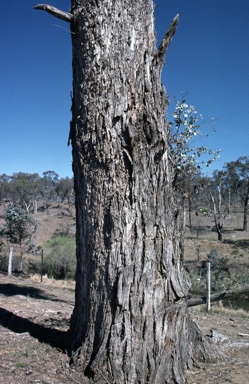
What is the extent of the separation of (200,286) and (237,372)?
17.3 m

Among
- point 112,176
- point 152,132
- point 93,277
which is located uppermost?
point 152,132

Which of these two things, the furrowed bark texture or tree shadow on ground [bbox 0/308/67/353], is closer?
the furrowed bark texture

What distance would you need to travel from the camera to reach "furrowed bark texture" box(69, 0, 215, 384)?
3.71 metres

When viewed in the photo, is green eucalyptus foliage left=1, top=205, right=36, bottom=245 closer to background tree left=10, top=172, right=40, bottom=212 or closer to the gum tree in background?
the gum tree in background

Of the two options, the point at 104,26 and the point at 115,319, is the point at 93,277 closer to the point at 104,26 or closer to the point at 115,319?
the point at 115,319

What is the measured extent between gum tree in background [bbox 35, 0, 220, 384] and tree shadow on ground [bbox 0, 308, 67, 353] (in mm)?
401

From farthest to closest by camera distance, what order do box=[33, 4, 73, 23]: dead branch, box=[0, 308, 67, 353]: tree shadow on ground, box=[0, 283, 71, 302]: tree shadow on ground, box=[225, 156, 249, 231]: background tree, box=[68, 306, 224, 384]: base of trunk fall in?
box=[225, 156, 249, 231]: background tree, box=[0, 283, 71, 302]: tree shadow on ground, box=[0, 308, 67, 353]: tree shadow on ground, box=[33, 4, 73, 23]: dead branch, box=[68, 306, 224, 384]: base of trunk

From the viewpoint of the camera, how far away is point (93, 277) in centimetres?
391

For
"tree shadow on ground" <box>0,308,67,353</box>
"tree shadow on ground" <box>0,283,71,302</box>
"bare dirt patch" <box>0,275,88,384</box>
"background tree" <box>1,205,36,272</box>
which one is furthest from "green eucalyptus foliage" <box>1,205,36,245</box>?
"tree shadow on ground" <box>0,308,67,353</box>

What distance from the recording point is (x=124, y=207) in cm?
382

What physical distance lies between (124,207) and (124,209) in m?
0.02

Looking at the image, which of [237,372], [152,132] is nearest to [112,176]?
[152,132]

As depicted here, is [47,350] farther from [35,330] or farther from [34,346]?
[35,330]

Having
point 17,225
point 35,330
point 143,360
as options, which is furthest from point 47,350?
point 17,225
